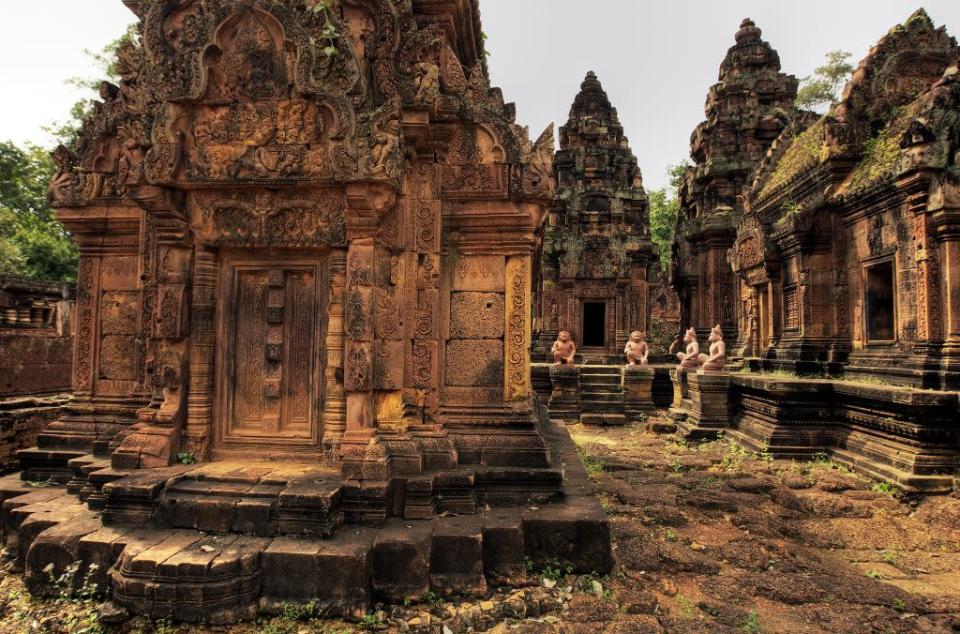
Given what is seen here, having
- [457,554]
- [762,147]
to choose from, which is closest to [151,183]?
[457,554]

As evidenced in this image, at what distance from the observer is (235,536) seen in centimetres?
385

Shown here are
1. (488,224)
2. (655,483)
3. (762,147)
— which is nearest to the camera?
(488,224)

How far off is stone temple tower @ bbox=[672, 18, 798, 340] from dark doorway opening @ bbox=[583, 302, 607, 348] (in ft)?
11.3

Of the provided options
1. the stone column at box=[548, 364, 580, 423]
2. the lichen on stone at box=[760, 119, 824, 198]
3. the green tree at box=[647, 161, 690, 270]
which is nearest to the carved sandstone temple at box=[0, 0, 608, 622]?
the stone column at box=[548, 364, 580, 423]

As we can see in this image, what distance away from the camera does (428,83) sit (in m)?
4.57

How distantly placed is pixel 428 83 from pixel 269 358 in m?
2.80

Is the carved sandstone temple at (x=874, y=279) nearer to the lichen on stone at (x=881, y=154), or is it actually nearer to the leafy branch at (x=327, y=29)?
the lichen on stone at (x=881, y=154)

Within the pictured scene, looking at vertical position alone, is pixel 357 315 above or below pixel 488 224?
below

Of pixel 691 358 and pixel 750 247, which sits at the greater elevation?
pixel 750 247

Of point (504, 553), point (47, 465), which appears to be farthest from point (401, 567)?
point (47, 465)

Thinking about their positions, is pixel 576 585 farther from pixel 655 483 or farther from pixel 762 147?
pixel 762 147

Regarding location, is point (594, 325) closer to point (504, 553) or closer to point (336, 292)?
point (336, 292)

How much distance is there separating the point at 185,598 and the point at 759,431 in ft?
30.4

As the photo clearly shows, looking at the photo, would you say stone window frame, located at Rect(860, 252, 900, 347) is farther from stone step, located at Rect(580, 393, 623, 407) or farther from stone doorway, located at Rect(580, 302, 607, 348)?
stone doorway, located at Rect(580, 302, 607, 348)
